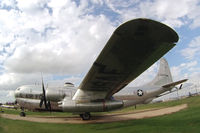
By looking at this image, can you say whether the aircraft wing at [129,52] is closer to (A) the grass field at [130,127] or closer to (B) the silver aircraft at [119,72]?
(B) the silver aircraft at [119,72]

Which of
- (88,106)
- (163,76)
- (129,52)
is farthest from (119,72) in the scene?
(163,76)

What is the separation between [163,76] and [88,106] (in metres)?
12.7

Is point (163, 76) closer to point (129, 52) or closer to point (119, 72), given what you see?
point (119, 72)

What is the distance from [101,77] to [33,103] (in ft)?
34.3

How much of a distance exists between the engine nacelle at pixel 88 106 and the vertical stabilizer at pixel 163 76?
9.44 m

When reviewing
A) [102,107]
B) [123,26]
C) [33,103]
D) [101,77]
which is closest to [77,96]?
[102,107]

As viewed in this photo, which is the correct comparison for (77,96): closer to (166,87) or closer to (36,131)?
(36,131)

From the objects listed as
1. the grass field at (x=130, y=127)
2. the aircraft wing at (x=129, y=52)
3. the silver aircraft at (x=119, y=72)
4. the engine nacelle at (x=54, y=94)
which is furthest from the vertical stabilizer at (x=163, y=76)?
the engine nacelle at (x=54, y=94)

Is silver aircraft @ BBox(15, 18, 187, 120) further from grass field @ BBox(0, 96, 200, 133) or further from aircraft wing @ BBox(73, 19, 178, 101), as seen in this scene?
grass field @ BBox(0, 96, 200, 133)

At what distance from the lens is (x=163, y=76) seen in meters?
21.0

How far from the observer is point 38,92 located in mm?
16594

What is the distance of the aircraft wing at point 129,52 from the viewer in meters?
5.13

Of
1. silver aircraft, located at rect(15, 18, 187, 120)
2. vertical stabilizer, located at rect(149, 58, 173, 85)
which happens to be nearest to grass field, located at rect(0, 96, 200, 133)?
silver aircraft, located at rect(15, 18, 187, 120)

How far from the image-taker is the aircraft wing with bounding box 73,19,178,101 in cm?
513
